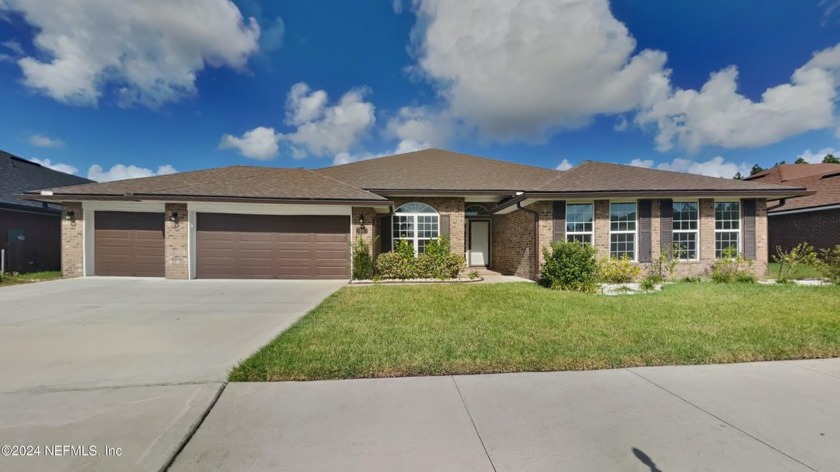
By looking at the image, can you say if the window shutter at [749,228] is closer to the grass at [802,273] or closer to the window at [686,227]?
the grass at [802,273]

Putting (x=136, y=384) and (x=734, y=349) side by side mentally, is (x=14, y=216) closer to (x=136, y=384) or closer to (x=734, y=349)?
(x=136, y=384)

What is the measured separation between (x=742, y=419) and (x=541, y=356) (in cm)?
173

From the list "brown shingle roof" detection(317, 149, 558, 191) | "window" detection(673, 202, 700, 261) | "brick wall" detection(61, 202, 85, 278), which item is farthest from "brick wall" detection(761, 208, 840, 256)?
"brick wall" detection(61, 202, 85, 278)

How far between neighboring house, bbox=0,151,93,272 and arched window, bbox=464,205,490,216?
1631cm

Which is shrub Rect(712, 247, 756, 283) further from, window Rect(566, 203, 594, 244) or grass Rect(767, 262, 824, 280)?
window Rect(566, 203, 594, 244)

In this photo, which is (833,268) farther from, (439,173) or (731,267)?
(439,173)

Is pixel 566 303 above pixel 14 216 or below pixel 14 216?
below

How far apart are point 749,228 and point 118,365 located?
52.8 feet

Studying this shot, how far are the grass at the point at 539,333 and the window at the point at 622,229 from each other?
10.7 ft

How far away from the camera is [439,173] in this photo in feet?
46.8

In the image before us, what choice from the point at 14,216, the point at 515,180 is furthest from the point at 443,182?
the point at 14,216

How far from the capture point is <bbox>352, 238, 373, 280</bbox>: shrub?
1110cm

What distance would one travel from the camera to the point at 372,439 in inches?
97.9

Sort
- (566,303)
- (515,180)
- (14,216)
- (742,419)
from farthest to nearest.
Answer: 1. (515,180)
2. (14,216)
3. (566,303)
4. (742,419)
